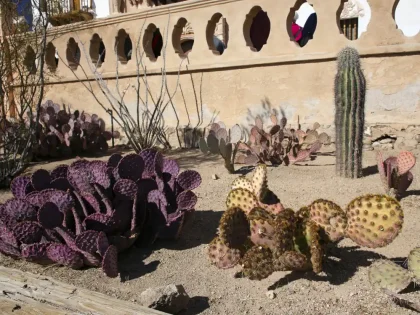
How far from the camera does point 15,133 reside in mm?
6105

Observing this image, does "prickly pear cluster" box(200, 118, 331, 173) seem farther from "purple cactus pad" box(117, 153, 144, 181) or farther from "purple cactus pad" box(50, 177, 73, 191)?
"purple cactus pad" box(50, 177, 73, 191)

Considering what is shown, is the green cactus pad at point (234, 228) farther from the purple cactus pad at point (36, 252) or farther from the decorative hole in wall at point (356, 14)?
the decorative hole in wall at point (356, 14)

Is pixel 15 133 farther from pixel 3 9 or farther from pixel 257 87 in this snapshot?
pixel 257 87

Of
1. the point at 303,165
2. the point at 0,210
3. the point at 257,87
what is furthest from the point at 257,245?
the point at 257,87

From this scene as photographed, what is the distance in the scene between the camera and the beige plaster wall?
549 centimetres

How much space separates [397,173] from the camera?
3.89 metres

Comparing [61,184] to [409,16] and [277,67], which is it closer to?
Result: [277,67]

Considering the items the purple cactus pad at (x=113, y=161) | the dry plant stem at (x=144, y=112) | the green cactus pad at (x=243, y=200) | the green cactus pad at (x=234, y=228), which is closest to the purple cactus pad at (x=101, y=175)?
the purple cactus pad at (x=113, y=161)

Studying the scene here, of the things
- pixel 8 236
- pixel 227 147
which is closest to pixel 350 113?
pixel 227 147

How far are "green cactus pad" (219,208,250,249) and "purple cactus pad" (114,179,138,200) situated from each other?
0.68 metres

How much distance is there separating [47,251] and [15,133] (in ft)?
11.6

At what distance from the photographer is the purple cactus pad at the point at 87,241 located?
284cm

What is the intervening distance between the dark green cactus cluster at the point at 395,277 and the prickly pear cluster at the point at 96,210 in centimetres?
124

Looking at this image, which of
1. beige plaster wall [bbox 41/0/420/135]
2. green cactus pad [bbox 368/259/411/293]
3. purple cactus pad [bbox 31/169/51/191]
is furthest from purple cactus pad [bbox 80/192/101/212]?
beige plaster wall [bbox 41/0/420/135]
